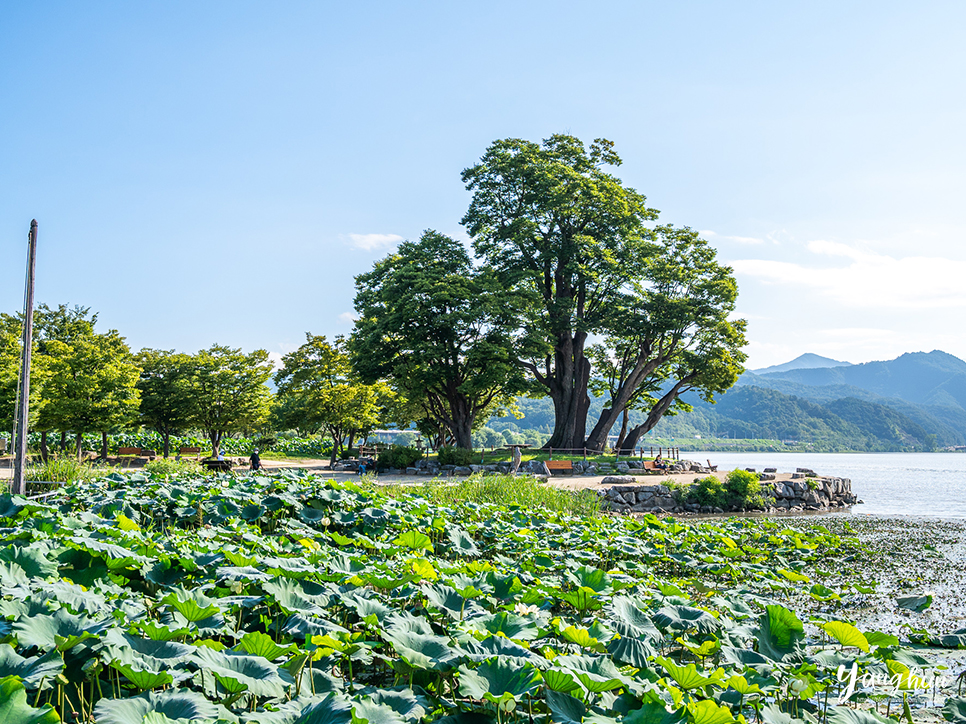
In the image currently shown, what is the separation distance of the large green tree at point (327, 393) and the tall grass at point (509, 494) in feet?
49.5

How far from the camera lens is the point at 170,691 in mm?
2547

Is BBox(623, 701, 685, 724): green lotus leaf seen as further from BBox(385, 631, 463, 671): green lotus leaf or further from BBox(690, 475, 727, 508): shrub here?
BBox(690, 475, 727, 508): shrub

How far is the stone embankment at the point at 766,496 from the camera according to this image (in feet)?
59.2

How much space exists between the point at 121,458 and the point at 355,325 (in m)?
11.0

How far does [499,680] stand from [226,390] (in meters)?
28.9

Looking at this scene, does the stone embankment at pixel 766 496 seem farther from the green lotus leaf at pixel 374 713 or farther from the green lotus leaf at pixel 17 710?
the green lotus leaf at pixel 17 710

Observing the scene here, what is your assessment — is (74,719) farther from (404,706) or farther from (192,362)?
(192,362)

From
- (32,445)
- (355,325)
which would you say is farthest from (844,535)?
(32,445)

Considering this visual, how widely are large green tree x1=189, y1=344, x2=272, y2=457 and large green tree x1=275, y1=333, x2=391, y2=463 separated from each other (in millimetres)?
1430

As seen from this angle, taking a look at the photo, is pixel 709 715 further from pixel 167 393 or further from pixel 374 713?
pixel 167 393

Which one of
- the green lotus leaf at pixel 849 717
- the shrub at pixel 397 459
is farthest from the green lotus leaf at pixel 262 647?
the shrub at pixel 397 459

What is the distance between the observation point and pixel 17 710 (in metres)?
2.02

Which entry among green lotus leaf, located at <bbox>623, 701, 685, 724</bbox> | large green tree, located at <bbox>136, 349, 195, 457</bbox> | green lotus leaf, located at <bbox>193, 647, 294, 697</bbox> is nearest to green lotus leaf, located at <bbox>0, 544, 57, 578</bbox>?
green lotus leaf, located at <bbox>193, 647, 294, 697</bbox>

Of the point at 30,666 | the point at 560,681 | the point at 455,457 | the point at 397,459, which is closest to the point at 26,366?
the point at 30,666
